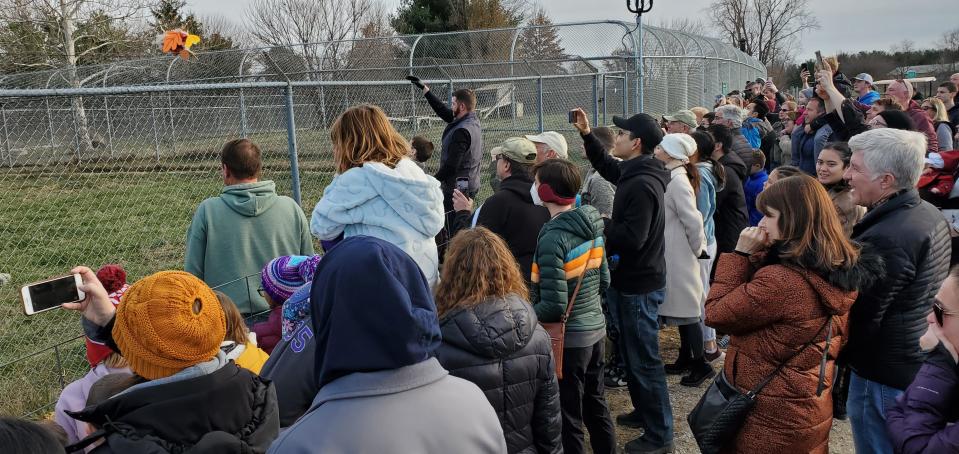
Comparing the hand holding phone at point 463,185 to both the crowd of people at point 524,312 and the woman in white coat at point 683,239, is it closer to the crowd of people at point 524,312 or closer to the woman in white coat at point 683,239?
the crowd of people at point 524,312

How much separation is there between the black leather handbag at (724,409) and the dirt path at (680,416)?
1.33 metres

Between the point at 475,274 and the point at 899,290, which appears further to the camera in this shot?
the point at 899,290

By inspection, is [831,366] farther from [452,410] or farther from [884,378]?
[452,410]

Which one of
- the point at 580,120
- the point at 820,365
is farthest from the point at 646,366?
the point at 580,120

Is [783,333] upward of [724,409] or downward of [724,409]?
upward

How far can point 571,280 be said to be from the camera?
3529 mm

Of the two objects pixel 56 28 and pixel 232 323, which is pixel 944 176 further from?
pixel 56 28

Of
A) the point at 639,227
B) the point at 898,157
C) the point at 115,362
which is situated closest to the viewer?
the point at 115,362

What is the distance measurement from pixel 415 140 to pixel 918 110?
5713 mm

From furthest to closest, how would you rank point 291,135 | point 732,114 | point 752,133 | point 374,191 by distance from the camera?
1. point 752,133
2. point 732,114
3. point 291,135
4. point 374,191

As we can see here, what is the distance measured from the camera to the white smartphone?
2.28 m

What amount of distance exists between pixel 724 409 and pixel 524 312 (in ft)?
3.17

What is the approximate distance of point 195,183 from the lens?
41.2 feet

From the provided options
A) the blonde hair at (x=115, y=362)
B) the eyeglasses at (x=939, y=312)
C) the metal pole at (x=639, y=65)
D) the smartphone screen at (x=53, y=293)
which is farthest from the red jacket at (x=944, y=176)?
the metal pole at (x=639, y=65)
